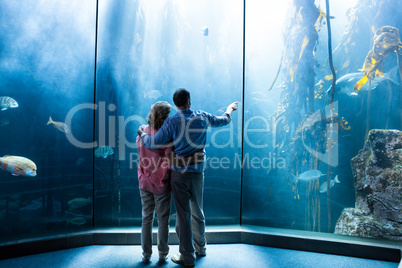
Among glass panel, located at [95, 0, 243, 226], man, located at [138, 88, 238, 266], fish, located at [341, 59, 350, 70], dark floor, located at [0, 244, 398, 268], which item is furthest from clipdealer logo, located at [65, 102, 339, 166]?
dark floor, located at [0, 244, 398, 268]

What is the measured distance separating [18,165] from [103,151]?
0.95 m

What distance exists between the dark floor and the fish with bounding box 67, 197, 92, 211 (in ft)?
1.75

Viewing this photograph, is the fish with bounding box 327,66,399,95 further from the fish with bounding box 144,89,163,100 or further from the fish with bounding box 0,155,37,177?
the fish with bounding box 0,155,37,177

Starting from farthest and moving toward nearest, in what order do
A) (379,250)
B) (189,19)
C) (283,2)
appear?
(189,19), (283,2), (379,250)

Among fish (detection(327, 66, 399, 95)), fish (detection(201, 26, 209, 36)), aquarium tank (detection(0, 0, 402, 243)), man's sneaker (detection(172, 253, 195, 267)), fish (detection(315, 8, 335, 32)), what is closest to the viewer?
man's sneaker (detection(172, 253, 195, 267))

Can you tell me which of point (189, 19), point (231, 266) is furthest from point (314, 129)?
point (189, 19)

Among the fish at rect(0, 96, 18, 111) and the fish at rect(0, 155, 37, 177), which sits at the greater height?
the fish at rect(0, 96, 18, 111)

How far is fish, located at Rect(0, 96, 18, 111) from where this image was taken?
2.91m

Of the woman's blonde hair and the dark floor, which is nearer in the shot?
the woman's blonde hair

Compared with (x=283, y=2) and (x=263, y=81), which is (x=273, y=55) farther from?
(x=283, y=2)

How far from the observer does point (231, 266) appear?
2623 millimetres

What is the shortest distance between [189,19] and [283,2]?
1.35m

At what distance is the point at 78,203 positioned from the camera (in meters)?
3.37

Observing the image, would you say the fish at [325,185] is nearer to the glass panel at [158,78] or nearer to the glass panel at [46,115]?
the glass panel at [158,78]
